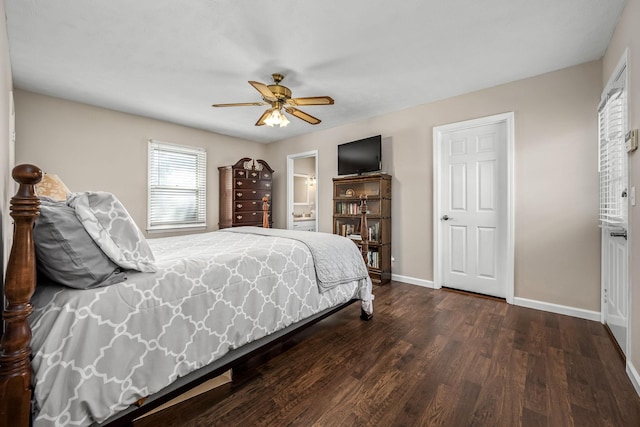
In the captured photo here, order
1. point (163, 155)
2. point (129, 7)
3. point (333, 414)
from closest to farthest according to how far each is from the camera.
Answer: point (333, 414), point (129, 7), point (163, 155)

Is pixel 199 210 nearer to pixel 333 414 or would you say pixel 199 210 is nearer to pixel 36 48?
pixel 36 48

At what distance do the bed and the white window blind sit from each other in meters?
2.53

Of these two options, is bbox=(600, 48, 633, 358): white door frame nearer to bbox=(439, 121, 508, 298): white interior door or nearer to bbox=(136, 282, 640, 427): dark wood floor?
bbox=(136, 282, 640, 427): dark wood floor

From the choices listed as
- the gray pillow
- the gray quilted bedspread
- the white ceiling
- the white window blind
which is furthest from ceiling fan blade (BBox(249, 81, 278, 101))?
the white window blind

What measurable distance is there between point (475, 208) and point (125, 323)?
3595 millimetres

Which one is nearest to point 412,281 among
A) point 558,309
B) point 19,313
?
point 558,309

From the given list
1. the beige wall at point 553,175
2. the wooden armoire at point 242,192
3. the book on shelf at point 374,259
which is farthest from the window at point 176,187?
the beige wall at point 553,175

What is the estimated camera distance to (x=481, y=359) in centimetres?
198

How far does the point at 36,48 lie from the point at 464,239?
4831mm

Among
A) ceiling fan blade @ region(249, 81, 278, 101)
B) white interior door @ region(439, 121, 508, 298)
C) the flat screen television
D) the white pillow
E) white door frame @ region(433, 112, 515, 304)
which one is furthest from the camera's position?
the flat screen television

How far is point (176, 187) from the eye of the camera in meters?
4.59

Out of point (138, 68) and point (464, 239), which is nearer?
point (138, 68)

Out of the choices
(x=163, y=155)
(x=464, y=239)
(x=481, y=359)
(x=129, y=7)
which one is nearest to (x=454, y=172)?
(x=464, y=239)

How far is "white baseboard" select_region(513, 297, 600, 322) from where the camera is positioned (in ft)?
8.75
